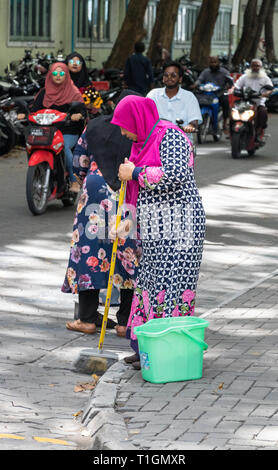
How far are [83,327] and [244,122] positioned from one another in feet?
42.1

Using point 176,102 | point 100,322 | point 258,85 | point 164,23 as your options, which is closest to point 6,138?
point 258,85

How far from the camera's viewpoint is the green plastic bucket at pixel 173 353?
603 centimetres

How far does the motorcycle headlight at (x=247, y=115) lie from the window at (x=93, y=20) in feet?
65.1

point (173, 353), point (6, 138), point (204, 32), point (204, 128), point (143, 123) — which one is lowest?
point (204, 128)

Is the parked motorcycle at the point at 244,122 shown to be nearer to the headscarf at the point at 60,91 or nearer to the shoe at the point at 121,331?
the headscarf at the point at 60,91

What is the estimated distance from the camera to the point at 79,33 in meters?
38.9

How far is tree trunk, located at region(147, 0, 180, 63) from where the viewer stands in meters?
32.4

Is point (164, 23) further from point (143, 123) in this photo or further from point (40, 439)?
point (40, 439)

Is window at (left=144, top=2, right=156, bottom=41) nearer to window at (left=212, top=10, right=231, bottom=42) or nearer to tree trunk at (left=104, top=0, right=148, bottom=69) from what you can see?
window at (left=212, top=10, right=231, bottom=42)

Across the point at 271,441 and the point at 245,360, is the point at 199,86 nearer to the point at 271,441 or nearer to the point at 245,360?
the point at 245,360

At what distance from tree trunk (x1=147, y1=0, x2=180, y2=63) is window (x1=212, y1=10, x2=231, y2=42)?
2673cm

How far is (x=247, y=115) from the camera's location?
1986 centimetres

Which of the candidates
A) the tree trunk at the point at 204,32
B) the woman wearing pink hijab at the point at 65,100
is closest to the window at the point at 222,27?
the tree trunk at the point at 204,32

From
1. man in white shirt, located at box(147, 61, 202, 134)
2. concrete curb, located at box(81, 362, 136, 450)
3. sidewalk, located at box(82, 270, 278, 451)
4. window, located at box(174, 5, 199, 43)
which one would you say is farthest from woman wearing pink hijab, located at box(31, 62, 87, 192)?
window, located at box(174, 5, 199, 43)
